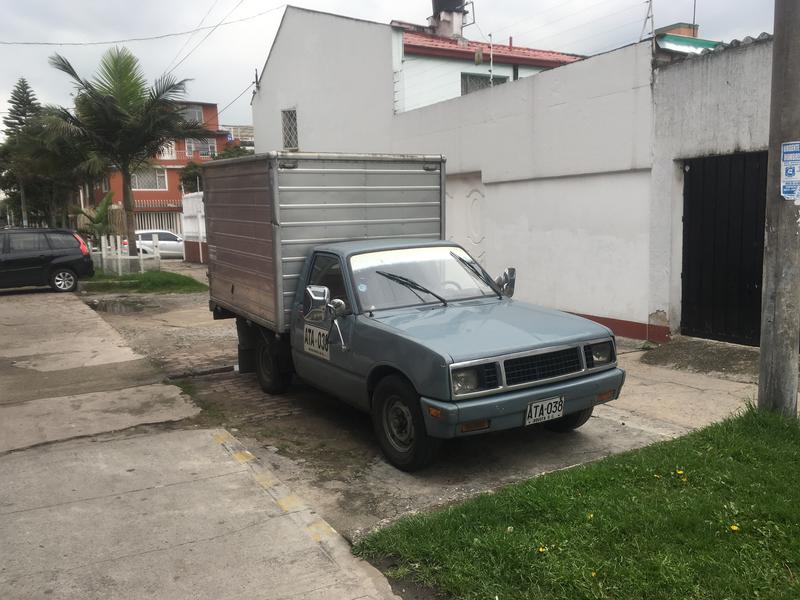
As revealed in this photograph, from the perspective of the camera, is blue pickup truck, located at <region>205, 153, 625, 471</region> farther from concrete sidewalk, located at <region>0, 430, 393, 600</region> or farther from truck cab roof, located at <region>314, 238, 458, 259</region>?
concrete sidewalk, located at <region>0, 430, 393, 600</region>

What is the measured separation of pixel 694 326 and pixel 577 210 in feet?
8.01

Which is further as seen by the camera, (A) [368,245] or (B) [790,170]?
(A) [368,245]

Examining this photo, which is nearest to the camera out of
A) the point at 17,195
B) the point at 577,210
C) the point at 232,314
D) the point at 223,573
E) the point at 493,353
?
the point at 223,573

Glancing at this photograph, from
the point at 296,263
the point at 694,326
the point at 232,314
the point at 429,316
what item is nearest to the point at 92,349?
the point at 232,314

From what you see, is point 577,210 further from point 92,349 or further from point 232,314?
point 92,349

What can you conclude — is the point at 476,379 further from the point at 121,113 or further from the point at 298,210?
the point at 121,113

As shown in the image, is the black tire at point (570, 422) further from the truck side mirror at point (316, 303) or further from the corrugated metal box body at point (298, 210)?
the corrugated metal box body at point (298, 210)

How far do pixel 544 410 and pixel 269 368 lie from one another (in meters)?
3.54

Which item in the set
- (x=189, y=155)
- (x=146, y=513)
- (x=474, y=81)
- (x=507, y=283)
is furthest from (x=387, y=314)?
(x=189, y=155)

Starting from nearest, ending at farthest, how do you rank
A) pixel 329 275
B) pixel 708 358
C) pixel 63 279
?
pixel 329 275 < pixel 708 358 < pixel 63 279

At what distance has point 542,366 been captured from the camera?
16.4ft

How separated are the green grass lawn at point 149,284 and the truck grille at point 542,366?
544 inches

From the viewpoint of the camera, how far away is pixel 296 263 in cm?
677

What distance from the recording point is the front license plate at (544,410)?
487 cm
